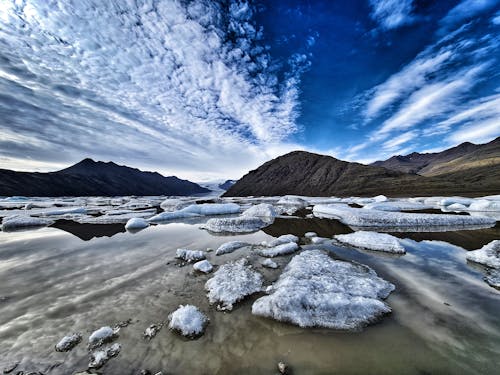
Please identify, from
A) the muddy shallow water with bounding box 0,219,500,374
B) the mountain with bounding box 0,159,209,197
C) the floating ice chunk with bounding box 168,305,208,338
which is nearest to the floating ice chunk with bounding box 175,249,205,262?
the muddy shallow water with bounding box 0,219,500,374

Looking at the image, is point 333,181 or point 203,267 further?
point 333,181

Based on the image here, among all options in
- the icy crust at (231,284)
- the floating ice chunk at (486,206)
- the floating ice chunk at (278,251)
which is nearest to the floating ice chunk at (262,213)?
the floating ice chunk at (278,251)

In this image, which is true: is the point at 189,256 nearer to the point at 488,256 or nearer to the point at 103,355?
the point at 103,355

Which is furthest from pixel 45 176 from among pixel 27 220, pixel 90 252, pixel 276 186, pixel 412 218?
pixel 412 218

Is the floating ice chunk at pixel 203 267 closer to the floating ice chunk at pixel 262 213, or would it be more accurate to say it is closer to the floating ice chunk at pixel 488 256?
the floating ice chunk at pixel 488 256

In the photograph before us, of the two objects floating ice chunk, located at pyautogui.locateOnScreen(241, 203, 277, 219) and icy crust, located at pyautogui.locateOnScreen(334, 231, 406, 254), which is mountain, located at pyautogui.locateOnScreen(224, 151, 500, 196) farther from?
icy crust, located at pyautogui.locateOnScreen(334, 231, 406, 254)

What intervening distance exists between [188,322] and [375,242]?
6.71m

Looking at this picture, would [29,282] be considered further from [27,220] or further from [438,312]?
[27,220]

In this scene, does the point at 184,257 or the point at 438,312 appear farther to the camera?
the point at 184,257

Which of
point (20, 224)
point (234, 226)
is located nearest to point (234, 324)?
point (234, 226)

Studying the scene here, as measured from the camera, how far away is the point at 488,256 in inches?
224

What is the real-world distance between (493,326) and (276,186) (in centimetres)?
10854

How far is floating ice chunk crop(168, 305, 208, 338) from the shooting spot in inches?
126

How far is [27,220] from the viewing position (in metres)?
13.6
